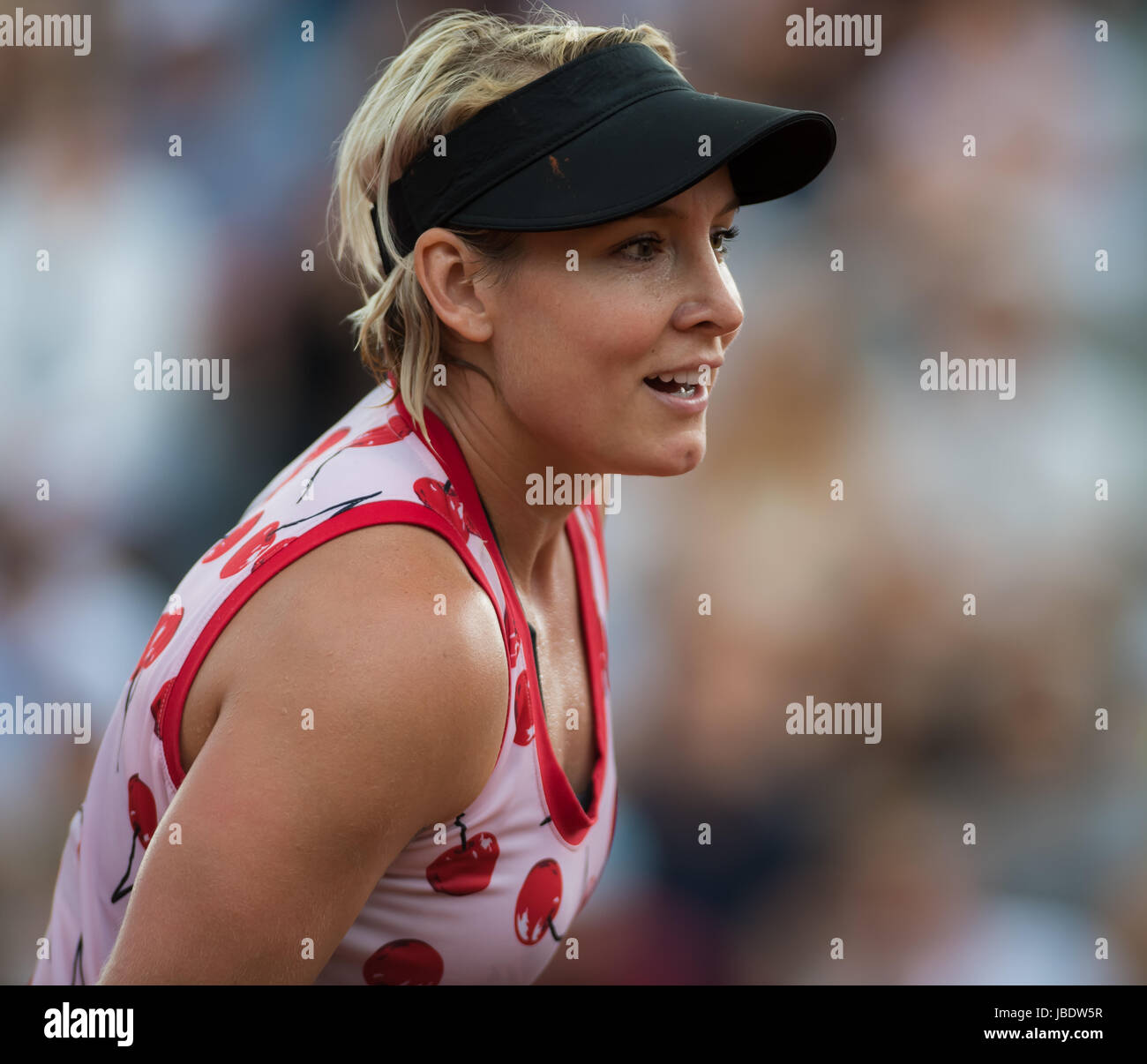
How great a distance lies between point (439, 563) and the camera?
0.93 m

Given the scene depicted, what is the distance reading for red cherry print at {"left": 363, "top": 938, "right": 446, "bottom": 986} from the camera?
1.03 metres

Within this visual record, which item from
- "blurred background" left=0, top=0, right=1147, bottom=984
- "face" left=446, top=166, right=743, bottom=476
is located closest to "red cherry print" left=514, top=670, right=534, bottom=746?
"face" left=446, top=166, right=743, bottom=476

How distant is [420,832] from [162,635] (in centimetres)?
30

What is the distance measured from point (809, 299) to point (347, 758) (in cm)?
165

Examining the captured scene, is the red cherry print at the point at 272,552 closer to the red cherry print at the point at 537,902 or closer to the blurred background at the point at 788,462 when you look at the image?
the red cherry print at the point at 537,902

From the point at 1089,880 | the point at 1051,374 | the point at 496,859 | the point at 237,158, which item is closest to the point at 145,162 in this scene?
the point at 237,158

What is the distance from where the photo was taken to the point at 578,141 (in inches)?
40.4

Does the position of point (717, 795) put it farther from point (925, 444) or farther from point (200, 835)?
point (200, 835)

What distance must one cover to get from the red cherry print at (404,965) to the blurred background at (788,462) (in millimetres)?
1030

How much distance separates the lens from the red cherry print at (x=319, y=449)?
1.06 m

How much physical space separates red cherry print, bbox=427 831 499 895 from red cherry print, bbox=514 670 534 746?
0.09 meters

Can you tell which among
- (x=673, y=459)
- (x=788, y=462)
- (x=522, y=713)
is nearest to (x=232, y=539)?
(x=522, y=713)

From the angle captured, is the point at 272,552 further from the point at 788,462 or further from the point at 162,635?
the point at 788,462

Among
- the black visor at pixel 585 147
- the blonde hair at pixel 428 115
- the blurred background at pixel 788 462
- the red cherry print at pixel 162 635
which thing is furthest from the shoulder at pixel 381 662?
the blurred background at pixel 788 462
